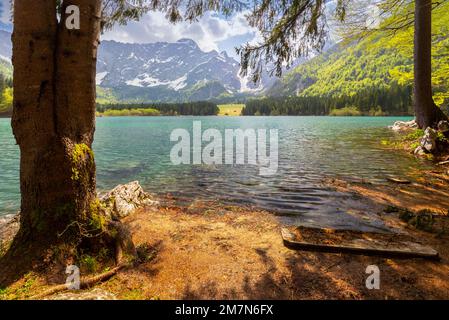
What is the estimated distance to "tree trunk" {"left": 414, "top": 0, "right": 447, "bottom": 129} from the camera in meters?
13.9

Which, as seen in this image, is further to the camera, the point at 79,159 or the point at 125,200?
the point at 125,200

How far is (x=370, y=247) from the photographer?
4.92 m

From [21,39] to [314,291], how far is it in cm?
587

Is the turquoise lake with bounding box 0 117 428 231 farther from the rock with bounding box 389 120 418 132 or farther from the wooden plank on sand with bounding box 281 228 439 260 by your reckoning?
the rock with bounding box 389 120 418 132

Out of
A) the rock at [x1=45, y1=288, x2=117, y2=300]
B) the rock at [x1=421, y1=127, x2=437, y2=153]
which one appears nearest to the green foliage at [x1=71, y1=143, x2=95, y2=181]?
the rock at [x1=45, y1=288, x2=117, y2=300]

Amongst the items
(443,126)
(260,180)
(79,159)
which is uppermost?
(443,126)

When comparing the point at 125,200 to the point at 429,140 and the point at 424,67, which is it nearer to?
the point at 424,67

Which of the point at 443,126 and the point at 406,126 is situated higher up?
the point at 406,126

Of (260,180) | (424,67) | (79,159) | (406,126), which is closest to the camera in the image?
(79,159)

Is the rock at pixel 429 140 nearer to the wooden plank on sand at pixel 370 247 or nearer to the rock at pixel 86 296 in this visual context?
the wooden plank on sand at pixel 370 247

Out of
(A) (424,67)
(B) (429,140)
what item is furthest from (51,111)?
(B) (429,140)

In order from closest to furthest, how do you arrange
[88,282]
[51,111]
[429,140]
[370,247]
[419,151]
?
[88,282]
[51,111]
[370,247]
[429,140]
[419,151]

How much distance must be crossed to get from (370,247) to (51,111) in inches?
237
